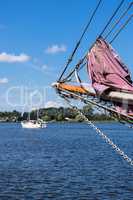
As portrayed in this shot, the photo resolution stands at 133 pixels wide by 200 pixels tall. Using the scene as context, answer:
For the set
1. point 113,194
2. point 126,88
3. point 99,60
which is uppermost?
point 99,60

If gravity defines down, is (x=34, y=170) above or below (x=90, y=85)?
below

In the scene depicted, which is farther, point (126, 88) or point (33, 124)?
point (33, 124)

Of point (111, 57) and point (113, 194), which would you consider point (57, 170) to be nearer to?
point (113, 194)

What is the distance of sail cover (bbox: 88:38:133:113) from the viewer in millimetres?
13405

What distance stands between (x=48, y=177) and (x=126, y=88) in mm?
23341

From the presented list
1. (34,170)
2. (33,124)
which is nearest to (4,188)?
(34,170)

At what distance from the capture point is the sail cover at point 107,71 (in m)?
13.4

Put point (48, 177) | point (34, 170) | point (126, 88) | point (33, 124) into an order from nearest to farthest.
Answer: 1. point (126, 88)
2. point (48, 177)
3. point (34, 170)
4. point (33, 124)

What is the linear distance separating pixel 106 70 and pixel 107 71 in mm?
40

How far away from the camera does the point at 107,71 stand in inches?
544

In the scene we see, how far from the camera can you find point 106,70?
45.3 ft

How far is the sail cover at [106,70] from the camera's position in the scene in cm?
1348

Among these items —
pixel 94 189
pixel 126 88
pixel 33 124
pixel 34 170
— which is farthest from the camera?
pixel 33 124

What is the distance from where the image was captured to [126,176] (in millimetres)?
36750
